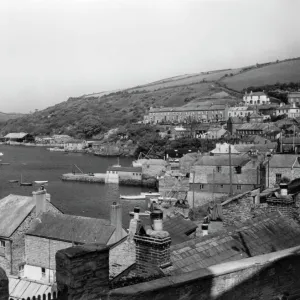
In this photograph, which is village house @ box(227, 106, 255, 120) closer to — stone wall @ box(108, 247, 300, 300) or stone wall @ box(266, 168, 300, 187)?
stone wall @ box(266, 168, 300, 187)

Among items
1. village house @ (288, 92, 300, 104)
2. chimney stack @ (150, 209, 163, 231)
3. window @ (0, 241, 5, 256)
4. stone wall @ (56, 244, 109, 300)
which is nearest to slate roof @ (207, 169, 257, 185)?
window @ (0, 241, 5, 256)

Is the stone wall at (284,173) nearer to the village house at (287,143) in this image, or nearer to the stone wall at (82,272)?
the village house at (287,143)

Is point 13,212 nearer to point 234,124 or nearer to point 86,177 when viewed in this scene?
point 86,177

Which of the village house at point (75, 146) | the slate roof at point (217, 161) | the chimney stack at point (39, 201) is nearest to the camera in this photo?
the chimney stack at point (39, 201)

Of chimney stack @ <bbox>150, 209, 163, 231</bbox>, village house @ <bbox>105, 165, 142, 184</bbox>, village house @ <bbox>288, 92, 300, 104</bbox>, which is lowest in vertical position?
village house @ <bbox>105, 165, 142, 184</bbox>

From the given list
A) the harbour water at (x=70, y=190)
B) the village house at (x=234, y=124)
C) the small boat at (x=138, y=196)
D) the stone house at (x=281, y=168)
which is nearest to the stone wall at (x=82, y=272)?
the harbour water at (x=70, y=190)

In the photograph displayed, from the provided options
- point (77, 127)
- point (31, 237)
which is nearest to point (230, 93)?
point (77, 127)
